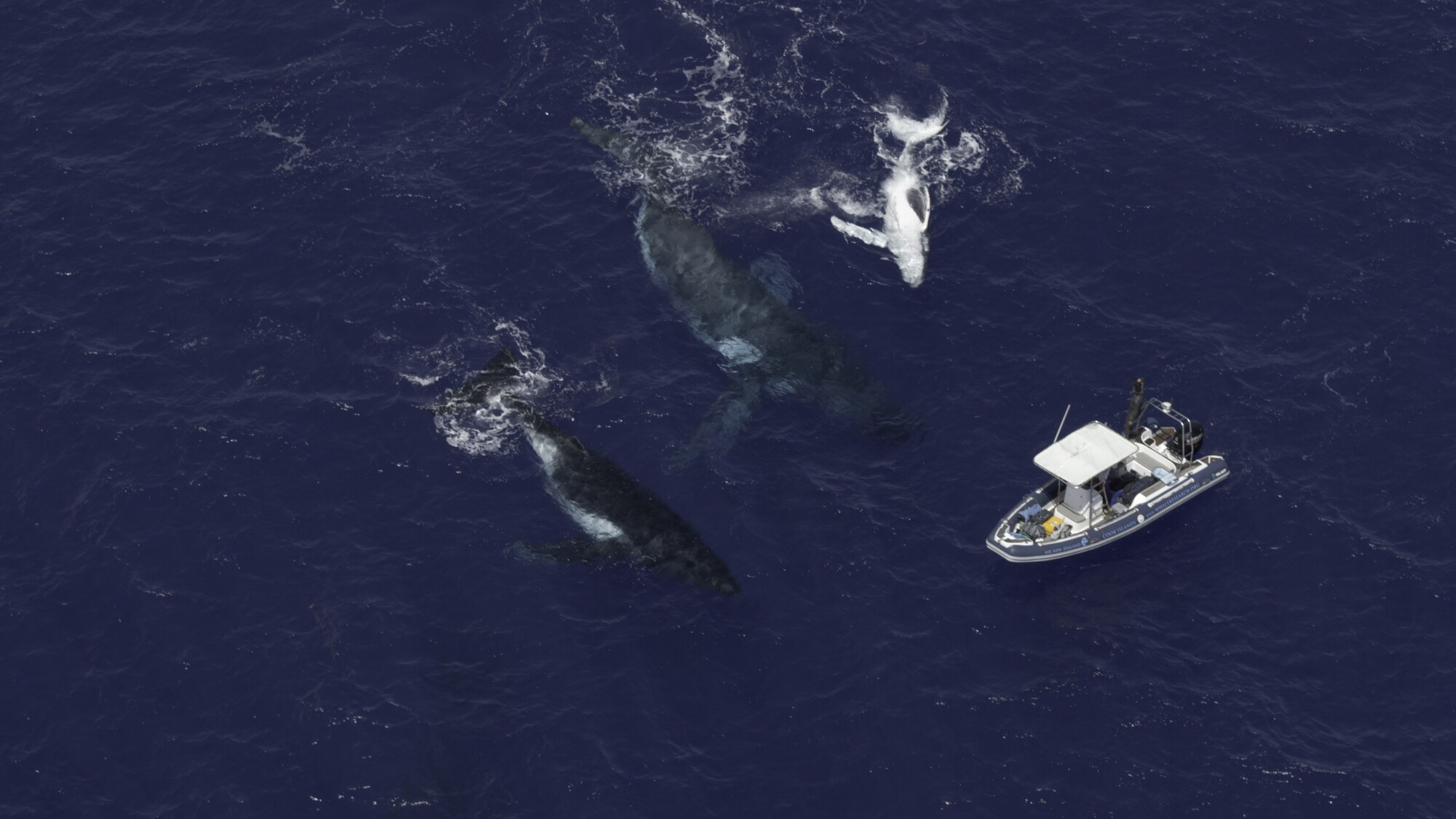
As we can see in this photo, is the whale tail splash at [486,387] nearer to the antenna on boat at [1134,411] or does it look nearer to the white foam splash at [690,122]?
the white foam splash at [690,122]

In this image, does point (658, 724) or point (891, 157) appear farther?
point (891, 157)

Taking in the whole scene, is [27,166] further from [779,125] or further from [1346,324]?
[1346,324]

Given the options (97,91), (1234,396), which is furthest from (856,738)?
(97,91)

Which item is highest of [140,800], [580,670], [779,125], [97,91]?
[779,125]

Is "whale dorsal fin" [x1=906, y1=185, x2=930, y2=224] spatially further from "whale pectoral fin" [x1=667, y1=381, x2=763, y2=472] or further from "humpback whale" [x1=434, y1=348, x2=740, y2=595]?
"humpback whale" [x1=434, y1=348, x2=740, y2=595]

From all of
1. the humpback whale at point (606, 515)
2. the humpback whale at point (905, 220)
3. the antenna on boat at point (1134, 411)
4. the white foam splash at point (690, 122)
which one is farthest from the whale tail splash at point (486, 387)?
the antenna on boat at point (1134, 411)

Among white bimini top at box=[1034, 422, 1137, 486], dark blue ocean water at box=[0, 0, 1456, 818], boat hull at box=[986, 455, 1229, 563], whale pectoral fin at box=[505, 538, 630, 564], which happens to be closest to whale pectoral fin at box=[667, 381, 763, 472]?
dark blue ocean water at box=[0, 0, 1456, 818]

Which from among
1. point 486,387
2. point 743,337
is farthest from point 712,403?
point 486,387
